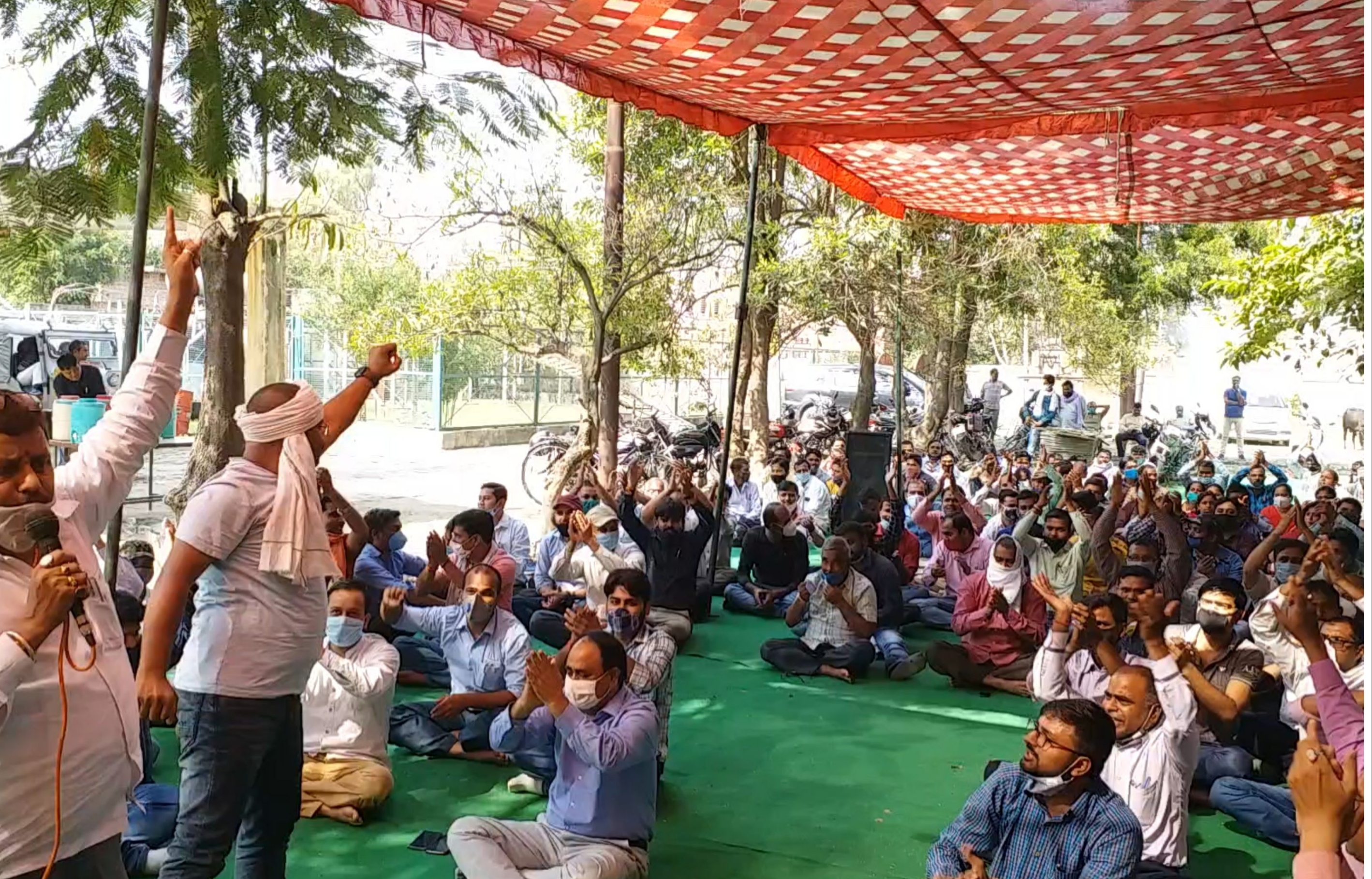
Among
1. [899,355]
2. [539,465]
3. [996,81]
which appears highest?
[996,81]

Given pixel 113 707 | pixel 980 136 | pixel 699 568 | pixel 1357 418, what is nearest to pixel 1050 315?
pixel 1357 418

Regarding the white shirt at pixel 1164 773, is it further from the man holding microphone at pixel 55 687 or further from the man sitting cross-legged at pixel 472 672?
the man holding microphone at pixel 55 687

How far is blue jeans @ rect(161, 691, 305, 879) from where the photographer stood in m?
2.61

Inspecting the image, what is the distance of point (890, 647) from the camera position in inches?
261

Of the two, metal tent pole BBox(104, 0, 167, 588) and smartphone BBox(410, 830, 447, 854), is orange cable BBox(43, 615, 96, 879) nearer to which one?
metal tent pole BBox(104, 0, 167, 588)

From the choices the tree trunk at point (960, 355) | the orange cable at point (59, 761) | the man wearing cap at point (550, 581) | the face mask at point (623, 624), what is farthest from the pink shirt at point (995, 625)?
the tree trunk at point (960, 355)

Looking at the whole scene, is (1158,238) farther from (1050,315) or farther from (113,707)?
(113,707)

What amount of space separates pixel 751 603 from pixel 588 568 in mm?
1557

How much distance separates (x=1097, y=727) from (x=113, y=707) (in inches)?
90.2

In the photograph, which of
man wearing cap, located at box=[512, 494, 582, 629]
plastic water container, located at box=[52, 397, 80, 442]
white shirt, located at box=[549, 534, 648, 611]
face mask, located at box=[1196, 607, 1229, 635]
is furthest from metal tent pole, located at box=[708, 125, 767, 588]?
plastic water container, located at box=[52, 397, 80, 442]

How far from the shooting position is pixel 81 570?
1867mm

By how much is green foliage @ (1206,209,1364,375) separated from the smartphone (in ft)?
22.3

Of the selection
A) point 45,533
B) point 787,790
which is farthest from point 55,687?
point 787,790

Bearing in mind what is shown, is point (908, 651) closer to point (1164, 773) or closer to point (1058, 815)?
point (1164, 773)
